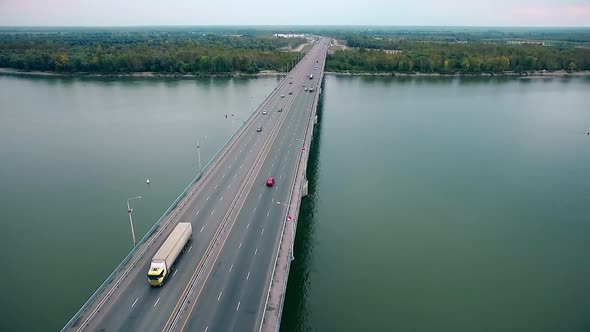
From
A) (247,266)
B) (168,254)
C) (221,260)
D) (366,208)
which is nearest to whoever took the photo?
(168,254)

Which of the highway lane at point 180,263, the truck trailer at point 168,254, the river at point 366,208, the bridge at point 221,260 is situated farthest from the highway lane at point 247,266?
the river at point 366,208

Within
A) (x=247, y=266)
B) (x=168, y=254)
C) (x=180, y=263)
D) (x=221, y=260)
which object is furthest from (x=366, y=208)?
(x=168, y=254)

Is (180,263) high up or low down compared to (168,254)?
down

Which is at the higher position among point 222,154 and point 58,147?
point 222,154

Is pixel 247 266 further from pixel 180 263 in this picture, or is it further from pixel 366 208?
pixel 366 208

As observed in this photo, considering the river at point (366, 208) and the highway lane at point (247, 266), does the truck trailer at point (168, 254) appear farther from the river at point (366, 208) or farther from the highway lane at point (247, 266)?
the river at point (366, 208)

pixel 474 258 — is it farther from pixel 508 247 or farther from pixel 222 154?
pixel 222 154

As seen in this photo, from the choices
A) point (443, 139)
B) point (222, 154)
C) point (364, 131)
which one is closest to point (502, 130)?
point (443, 139)
